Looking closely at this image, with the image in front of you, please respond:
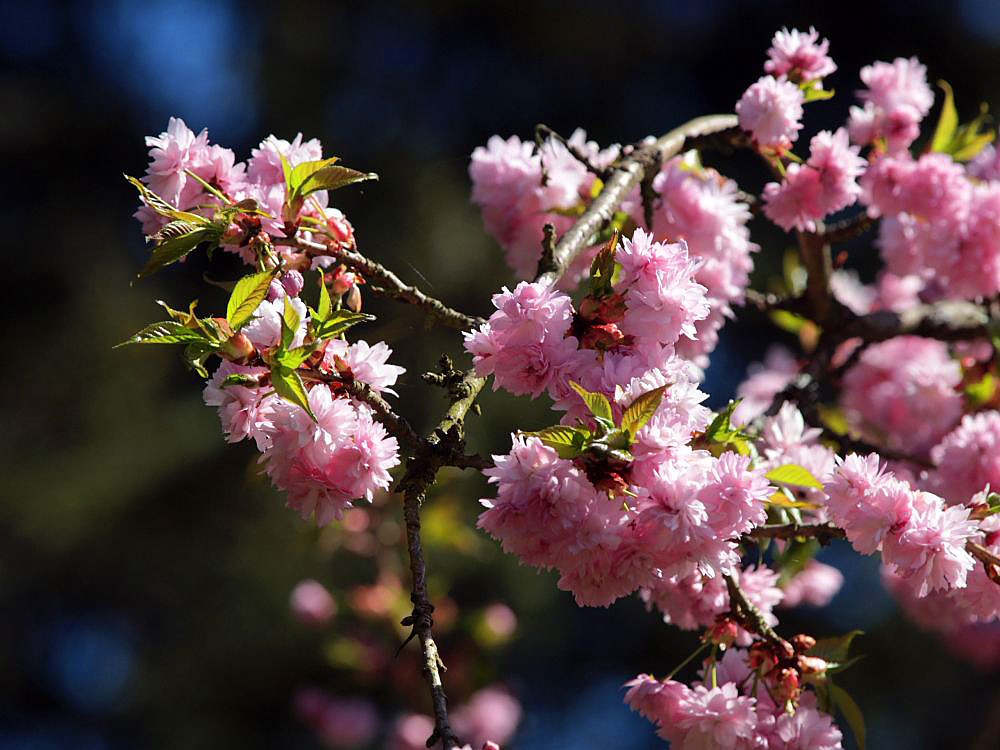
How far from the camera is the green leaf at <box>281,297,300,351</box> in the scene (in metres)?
0.79

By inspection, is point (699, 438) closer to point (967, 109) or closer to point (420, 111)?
point (420, 111)

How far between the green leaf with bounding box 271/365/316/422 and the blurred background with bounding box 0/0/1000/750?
181 cm

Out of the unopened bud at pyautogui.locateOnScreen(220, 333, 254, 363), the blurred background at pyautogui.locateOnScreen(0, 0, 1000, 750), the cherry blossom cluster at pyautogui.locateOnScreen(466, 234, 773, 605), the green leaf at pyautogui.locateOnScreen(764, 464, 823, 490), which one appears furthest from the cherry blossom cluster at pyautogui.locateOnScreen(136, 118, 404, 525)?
Answer: the blurred background at pyautogui.locateOnScreen(0, 0, 1000, 750)

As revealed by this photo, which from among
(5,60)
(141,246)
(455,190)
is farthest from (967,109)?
(5,60)

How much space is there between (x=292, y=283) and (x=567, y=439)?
287mm

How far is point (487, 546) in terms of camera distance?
345cm

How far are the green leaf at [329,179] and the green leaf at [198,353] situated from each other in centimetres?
18

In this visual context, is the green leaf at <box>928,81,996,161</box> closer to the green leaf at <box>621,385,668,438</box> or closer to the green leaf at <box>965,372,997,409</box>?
the green leaf at <box>965,372,997,409</box>

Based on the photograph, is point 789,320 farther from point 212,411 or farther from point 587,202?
point 212,411

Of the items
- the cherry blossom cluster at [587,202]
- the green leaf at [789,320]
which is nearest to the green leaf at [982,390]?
the green leaf at [789,320]

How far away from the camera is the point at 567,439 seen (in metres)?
0.77

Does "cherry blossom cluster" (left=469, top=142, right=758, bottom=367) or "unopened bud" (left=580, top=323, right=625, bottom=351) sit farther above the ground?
"cherry blossom cluster" (left=469, top=142, right=758, bottom=367)

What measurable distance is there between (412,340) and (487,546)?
901 mm

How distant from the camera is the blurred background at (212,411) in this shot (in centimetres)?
401
